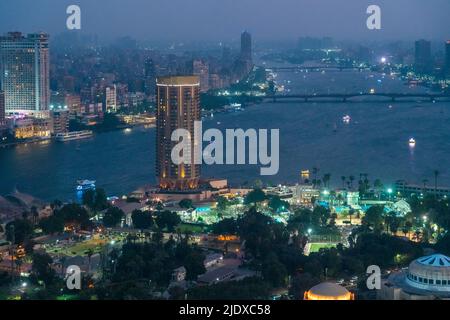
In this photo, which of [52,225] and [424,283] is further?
[52,225]

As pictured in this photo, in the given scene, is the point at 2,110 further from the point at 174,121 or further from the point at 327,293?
the point at 327,293

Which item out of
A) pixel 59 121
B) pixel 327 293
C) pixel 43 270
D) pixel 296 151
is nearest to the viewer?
pixel 327 293

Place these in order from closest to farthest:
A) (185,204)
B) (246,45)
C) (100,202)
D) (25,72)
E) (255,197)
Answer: (100,202), (185,204), (255,197), (25,72), (246,45)

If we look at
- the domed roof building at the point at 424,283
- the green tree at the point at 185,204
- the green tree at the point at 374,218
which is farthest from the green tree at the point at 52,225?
the domed roof building at the point at 424,283

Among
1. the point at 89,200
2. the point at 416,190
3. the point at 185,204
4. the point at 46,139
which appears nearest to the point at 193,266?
the point at 185,204

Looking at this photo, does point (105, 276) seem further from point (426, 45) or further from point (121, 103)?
point (426, 45)

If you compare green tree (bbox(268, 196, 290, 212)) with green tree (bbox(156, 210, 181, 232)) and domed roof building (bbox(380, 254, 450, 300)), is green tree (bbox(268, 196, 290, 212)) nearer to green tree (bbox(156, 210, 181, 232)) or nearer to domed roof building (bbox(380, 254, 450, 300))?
green tree (bbox(156, 210, 181, 232))
